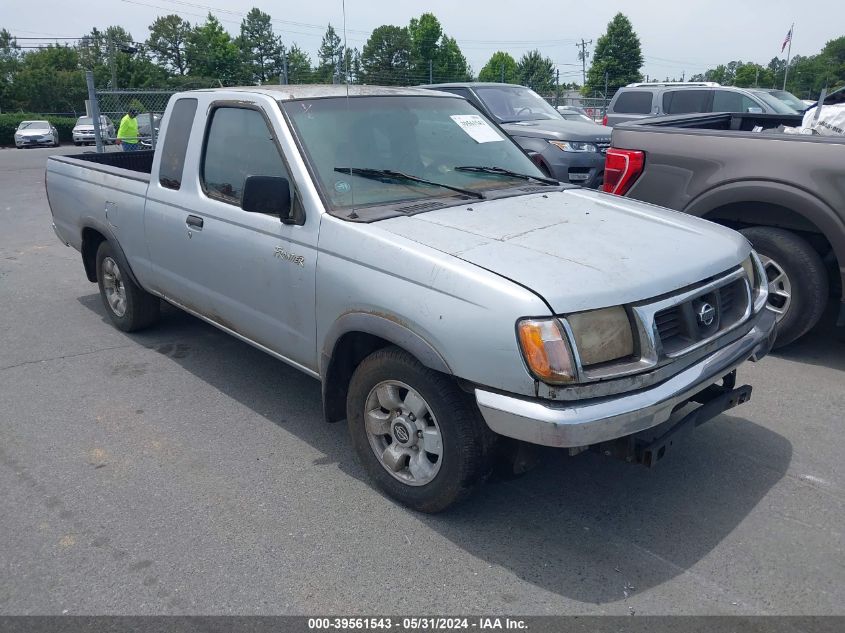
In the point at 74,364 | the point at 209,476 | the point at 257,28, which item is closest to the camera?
the point at 209,476

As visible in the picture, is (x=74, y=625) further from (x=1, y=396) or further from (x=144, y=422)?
(x=1, y=396)

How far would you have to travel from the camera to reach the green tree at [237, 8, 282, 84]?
65.2m

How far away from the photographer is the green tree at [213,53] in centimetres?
7006

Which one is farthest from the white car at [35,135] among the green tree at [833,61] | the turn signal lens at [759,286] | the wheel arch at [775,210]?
the green tree at [833,61]

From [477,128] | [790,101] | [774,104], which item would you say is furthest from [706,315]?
[790,101]

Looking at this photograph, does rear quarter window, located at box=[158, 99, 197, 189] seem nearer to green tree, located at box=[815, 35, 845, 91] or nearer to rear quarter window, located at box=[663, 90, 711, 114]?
rear quarter window, located at box=[663, 90, 711, 114]

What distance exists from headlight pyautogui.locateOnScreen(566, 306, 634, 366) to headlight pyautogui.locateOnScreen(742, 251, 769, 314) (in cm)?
110

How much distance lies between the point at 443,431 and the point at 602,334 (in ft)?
2.57

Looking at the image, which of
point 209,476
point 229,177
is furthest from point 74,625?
point 229,177

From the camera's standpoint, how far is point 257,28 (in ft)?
238

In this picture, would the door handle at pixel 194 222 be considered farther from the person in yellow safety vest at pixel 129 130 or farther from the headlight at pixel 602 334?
the person in yellow safety vest at pixel 129 130

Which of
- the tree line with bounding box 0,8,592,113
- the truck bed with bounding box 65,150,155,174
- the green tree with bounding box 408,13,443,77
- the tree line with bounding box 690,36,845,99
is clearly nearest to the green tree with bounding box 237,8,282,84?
the tree line with bounding box 0,8,592,113

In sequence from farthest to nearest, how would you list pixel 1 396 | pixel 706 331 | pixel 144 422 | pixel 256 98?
pixel 1 396, pixel 144 422, pixel 256 98, pixel 706 331

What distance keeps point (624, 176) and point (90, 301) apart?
5031 millimetres
